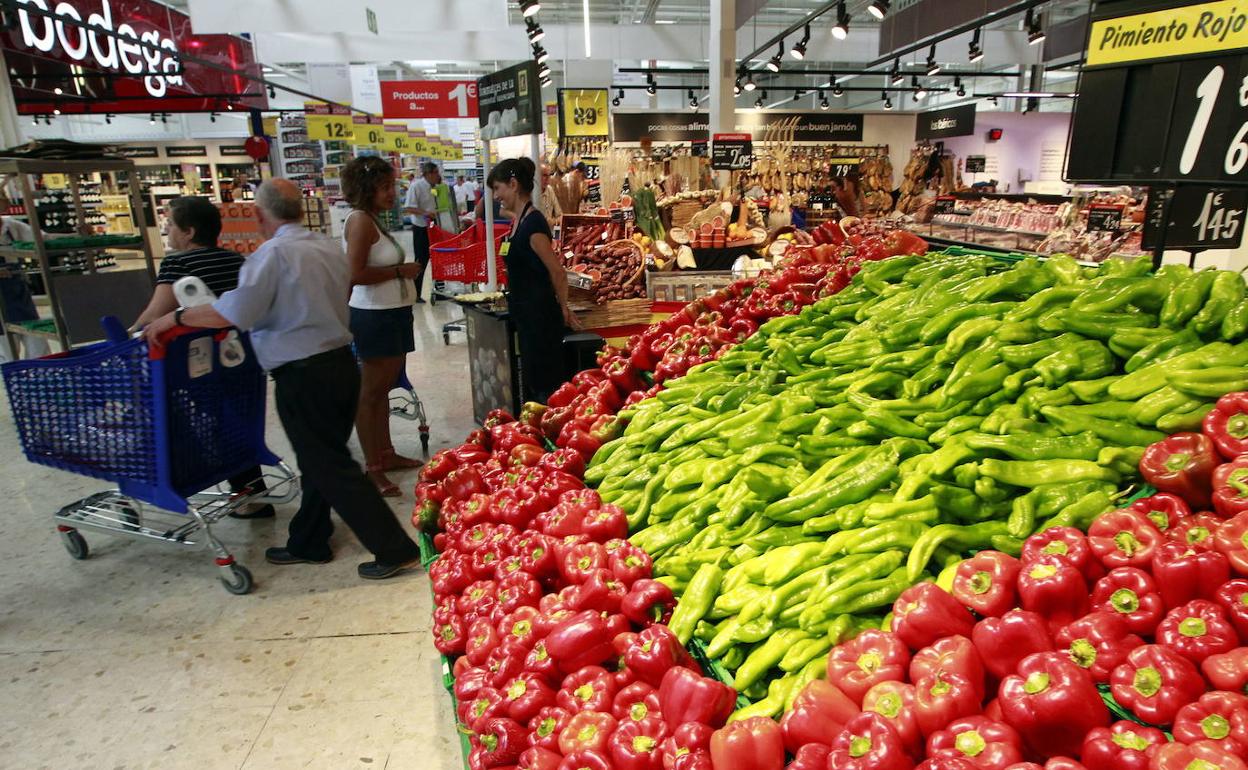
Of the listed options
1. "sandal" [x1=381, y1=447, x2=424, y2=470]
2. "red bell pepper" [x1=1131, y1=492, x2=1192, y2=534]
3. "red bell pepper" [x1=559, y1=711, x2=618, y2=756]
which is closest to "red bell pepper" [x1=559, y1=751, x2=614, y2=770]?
"red bell pepper" [x1=559, y1=711, x2=618, y2=756]

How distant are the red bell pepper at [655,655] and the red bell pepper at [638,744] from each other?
0.10 metres

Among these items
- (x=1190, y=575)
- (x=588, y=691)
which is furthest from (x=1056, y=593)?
(x=588, y=691)

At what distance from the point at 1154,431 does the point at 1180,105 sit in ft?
5.02

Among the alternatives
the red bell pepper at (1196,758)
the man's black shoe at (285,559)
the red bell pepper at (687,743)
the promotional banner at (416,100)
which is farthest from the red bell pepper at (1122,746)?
the promotional banner at (416,100)

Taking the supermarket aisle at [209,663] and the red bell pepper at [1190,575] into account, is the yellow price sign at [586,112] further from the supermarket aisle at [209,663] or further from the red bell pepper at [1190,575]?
the red bell pepper at [1190,575]

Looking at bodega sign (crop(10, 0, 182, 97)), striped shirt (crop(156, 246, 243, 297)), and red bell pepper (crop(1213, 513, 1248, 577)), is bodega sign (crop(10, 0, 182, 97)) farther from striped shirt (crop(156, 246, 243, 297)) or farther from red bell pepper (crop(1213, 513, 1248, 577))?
red bell pepper (crop(1213, 513, 1248, 577))

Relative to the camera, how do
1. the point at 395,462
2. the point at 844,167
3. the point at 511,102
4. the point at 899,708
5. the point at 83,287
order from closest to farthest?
the point at 899,708, the point at 395,462, the point at 511,102, the point at 83,287, the point at 844,167

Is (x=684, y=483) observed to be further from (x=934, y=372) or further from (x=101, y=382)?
(x=101, y=382)

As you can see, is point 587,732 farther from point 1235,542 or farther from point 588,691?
point 1235,542

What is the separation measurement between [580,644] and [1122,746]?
3.31 feet

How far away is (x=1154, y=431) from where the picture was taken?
175 cm

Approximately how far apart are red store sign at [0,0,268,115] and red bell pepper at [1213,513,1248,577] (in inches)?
449

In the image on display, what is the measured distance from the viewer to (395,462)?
17.1 feet

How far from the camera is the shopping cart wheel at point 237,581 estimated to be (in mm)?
3684
